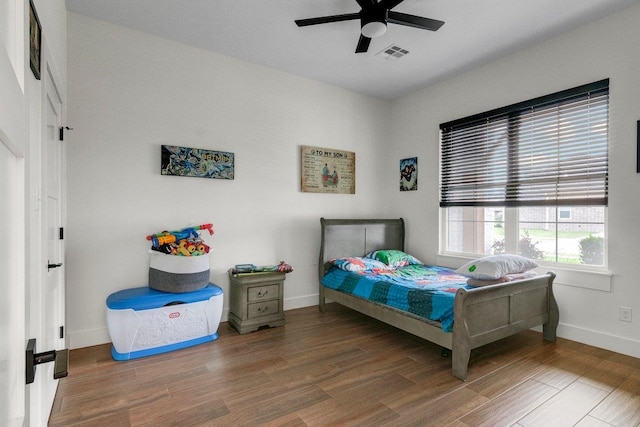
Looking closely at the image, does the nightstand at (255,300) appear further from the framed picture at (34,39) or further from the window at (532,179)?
the framed picture at (34,39)

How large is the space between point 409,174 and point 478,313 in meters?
2.44

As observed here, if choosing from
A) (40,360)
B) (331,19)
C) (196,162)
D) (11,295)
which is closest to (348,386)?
(40,360)

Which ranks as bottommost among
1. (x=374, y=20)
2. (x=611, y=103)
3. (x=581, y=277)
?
(x=581, y=277)

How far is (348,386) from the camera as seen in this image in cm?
229

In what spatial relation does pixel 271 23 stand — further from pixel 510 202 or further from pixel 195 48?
pixel 510 202

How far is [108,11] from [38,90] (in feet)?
5.98

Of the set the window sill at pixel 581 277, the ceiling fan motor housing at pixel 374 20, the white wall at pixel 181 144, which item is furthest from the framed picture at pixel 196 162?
the window sill at pixel 581 277

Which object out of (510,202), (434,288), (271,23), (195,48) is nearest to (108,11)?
(195,48)

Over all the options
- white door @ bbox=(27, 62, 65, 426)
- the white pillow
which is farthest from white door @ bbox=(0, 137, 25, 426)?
the white pillow

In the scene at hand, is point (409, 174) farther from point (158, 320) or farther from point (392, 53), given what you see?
point (158, 320)

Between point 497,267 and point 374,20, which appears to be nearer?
point 374,20

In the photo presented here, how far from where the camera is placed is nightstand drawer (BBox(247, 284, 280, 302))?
334cm

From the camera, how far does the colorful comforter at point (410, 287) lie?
8.49 feet

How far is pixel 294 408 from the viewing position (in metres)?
2.04
